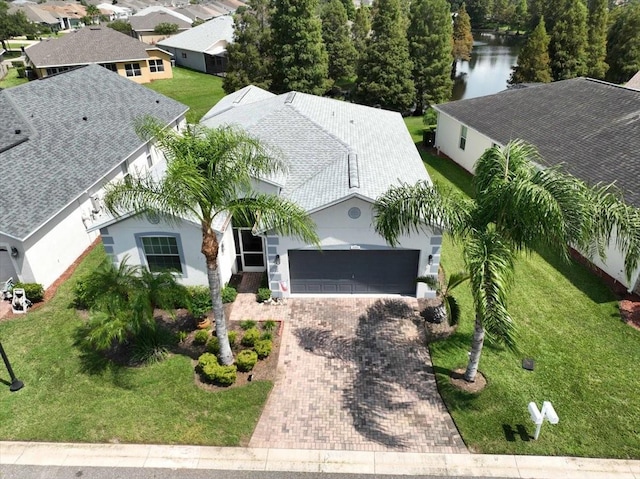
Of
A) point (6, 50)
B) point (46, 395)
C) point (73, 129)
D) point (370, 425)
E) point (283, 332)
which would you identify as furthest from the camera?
point (6, 50)

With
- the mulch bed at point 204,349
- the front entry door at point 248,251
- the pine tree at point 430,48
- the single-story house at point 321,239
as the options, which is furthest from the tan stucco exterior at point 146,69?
the mulch bed at point 204,349

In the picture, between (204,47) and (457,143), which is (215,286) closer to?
(457,143)

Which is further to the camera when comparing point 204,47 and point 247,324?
point 204,47

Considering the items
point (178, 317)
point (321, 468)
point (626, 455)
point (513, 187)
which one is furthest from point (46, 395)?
point (626, 455)

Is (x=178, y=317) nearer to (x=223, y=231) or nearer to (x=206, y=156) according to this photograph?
(x=223, y=231)

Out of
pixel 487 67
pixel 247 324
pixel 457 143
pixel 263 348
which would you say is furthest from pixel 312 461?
pixel 487 67
